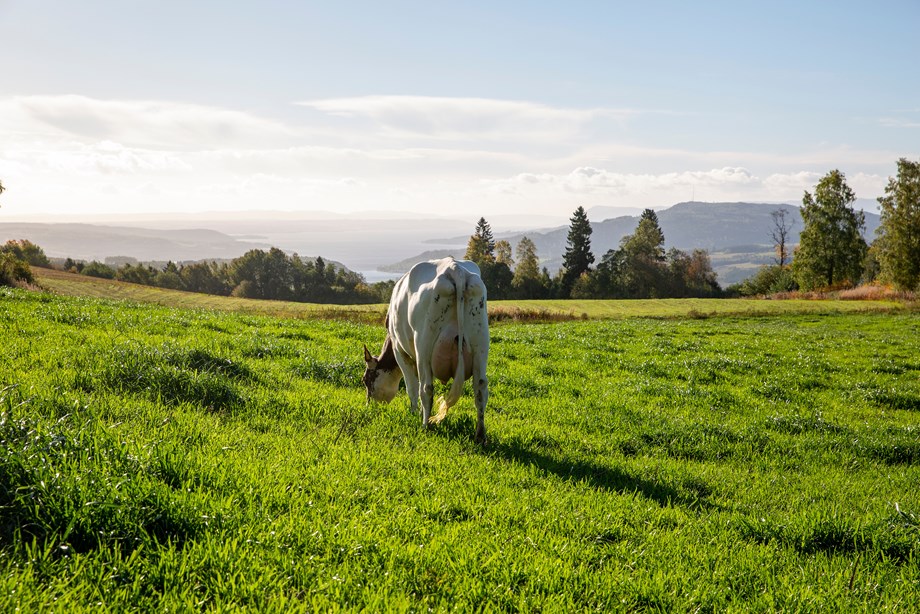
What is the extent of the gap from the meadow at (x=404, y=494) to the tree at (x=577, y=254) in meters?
101

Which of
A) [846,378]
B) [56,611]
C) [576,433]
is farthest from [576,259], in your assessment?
[56,611]

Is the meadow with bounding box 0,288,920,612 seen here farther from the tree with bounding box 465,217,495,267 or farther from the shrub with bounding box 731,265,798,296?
the tree with bounding box 465,217,495,267

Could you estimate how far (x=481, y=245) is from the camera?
433 ft

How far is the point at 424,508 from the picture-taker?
5453 mm

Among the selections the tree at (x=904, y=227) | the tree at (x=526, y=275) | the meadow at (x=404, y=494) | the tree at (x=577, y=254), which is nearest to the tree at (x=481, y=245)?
the tree at (x=526, y=275)

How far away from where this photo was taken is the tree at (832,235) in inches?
3000

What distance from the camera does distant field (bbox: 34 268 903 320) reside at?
48500mm

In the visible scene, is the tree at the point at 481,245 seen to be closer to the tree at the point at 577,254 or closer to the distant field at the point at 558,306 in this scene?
the tree at the point at 577,254

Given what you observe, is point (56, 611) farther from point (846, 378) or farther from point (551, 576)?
point (846, 378)

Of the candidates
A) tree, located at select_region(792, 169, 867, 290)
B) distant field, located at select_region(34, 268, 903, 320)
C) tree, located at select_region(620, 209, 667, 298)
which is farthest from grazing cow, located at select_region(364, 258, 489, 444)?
tree, located at select_region(620, 209, 667, 298)

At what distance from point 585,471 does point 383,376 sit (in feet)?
15.2

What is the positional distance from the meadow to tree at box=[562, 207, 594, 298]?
100604 mm

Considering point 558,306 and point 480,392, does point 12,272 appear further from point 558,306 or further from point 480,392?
point 480,392

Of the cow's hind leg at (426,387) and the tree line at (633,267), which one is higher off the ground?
the tree line at (633,267)
